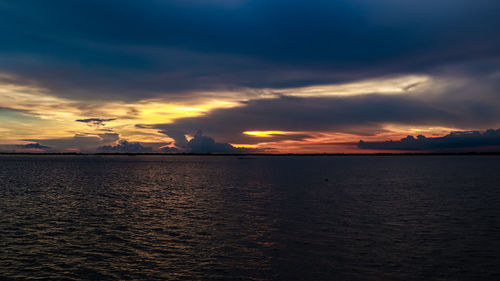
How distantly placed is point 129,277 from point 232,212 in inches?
878

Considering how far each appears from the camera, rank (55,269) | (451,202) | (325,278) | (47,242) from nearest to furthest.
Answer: (325,278), (55,269), (47,242), (451,202)

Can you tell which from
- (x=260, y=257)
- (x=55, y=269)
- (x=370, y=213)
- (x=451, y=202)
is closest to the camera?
(x=55, y=269)

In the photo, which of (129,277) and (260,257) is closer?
(129,277)

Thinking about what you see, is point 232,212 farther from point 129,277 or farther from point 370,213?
point 129,277

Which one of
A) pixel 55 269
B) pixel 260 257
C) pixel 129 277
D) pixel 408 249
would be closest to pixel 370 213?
pixel 408 249

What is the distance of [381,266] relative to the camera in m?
21.8

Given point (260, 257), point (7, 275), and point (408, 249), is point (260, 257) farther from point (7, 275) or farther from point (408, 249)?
point (7, 275)

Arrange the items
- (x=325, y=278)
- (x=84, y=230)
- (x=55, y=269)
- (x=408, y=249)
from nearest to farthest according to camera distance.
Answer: (x=325, y=278) → (x=55, y=269) → (x=408, y=249) → (x=84, y=230)

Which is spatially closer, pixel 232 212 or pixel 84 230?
pixel 84 230

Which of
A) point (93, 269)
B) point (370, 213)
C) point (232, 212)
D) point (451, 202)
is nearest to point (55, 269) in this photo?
point (93, 269)

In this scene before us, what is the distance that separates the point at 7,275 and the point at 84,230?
11653mm

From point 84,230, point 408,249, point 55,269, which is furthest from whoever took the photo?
point 84,230

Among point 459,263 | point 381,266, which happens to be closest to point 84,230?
point 381,266

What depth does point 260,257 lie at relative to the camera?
23.8m
